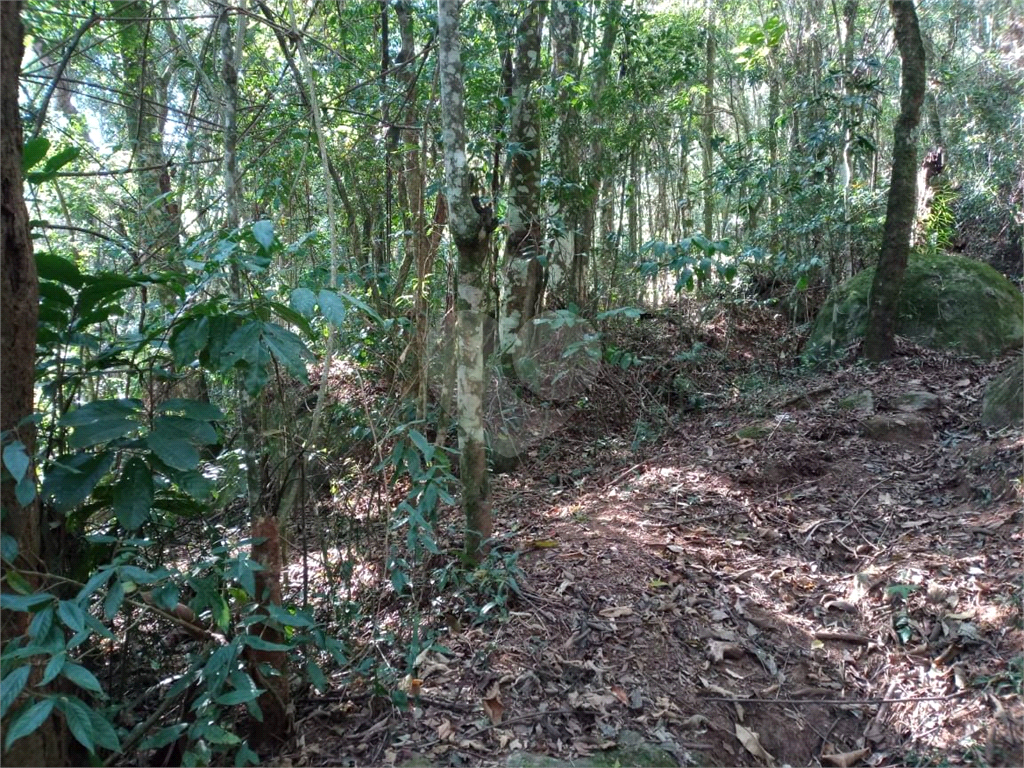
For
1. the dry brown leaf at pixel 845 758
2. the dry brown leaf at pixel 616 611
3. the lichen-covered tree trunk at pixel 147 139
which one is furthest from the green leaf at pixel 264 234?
the dry brown leaf at pixel 845 758

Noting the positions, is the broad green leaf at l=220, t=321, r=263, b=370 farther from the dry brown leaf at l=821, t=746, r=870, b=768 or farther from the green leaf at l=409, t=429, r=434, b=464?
the dry brown leaf at l=821, t=746, r=870, b=768

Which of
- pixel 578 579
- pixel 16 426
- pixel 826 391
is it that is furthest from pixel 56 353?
pixel 826 391

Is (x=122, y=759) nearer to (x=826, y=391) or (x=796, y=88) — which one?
(x=826, y=391)

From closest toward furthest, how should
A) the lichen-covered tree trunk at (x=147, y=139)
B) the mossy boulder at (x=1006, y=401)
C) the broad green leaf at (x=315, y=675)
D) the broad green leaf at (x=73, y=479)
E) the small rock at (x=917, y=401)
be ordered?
the broad green leaf at (x=73, y=479) → the broad green leaf at (x=315, y=675) → the mossy boulder at (x=1006, y=401) → the lichen-covered tree trunk at (x=147, y=139) → the small rock at (x=917, y=401)

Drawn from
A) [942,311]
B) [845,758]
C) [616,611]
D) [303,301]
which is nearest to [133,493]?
[303,301]

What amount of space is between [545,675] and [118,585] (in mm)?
1939

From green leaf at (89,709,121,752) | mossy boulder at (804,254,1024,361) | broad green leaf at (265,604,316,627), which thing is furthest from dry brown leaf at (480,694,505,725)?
mossy boulder at (804,254,1024,361)

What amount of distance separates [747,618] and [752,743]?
2.67ft

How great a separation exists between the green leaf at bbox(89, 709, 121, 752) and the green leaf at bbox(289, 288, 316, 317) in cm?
127

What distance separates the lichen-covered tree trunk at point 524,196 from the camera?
6566mm

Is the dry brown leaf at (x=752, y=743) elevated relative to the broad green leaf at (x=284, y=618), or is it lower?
lower

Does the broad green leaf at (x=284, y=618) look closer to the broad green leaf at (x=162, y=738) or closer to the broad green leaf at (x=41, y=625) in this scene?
the broad green leaf at (x=162, y=738)

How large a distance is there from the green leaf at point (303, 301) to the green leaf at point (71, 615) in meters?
1.05

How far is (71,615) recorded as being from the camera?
1.78 meters
